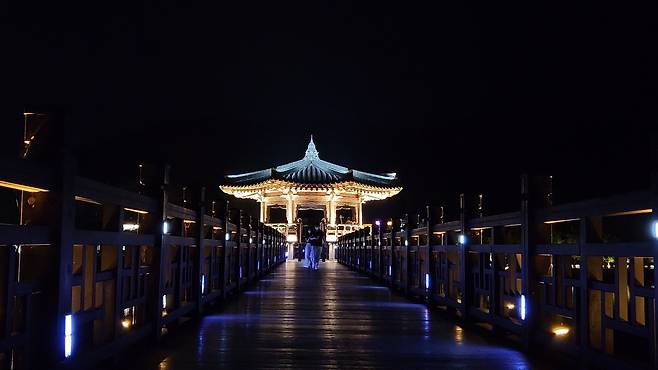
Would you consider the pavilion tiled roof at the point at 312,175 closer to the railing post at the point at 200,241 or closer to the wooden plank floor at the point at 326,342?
the wooden plank floor at the point at 326,342

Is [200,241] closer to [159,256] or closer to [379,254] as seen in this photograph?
[159,256]

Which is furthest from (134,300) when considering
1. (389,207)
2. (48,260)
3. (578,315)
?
(389,207)

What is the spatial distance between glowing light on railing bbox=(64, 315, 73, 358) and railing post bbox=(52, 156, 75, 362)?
0.02 metres

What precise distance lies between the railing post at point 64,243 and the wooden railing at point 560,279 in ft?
8.17

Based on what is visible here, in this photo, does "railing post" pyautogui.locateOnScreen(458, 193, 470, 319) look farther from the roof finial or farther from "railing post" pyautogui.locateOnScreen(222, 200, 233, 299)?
the roof finial

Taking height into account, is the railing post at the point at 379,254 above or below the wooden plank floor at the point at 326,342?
above

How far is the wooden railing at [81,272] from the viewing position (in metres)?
2.64

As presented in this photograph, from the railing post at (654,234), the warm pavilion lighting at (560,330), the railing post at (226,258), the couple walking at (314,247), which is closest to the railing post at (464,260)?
the warm pavilion lighting at (560,330)

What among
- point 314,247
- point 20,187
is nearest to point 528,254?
point 20,187

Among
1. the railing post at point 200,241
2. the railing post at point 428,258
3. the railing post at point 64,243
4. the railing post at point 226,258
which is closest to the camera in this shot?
the railing post at point 64,243

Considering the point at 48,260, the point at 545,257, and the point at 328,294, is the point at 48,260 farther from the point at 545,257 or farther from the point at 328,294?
the point at 328,294

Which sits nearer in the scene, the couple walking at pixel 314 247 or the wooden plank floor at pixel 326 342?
the wooden plank floor at pixel 326 342

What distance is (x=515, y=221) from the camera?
15.4 feet

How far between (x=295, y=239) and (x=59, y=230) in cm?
2539
